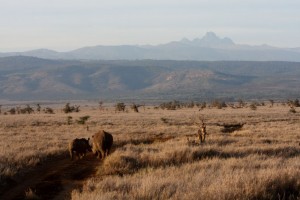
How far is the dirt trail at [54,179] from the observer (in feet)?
42.3

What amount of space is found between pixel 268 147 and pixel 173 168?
6.98 metres

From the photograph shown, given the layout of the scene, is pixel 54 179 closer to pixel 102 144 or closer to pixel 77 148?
pixel 102 144

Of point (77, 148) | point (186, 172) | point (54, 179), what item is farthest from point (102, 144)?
point (186, 172)

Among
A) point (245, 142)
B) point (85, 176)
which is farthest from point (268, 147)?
point (85, 176)

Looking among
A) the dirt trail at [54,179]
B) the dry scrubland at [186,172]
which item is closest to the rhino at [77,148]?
the dirt trail at [54,179]

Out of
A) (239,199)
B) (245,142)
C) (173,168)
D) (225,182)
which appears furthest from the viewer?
(245,142)

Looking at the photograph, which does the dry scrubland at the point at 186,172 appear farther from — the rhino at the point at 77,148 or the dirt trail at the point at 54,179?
the rhino at the point at 77,148

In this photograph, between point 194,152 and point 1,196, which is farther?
point 194,152

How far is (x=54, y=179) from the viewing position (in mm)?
15062

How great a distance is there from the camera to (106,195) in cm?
1062

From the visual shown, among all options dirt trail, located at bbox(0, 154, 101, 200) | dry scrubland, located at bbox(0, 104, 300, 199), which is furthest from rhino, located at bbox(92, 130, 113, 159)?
dry scrubland, located at bbox(0, 104, 300, 199)

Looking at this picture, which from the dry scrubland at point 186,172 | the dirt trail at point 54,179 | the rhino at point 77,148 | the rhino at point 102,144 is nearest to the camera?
the dry scrubland at point 186,172

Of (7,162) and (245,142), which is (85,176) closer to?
(7,162)

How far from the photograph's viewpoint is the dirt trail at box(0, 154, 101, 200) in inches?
507
